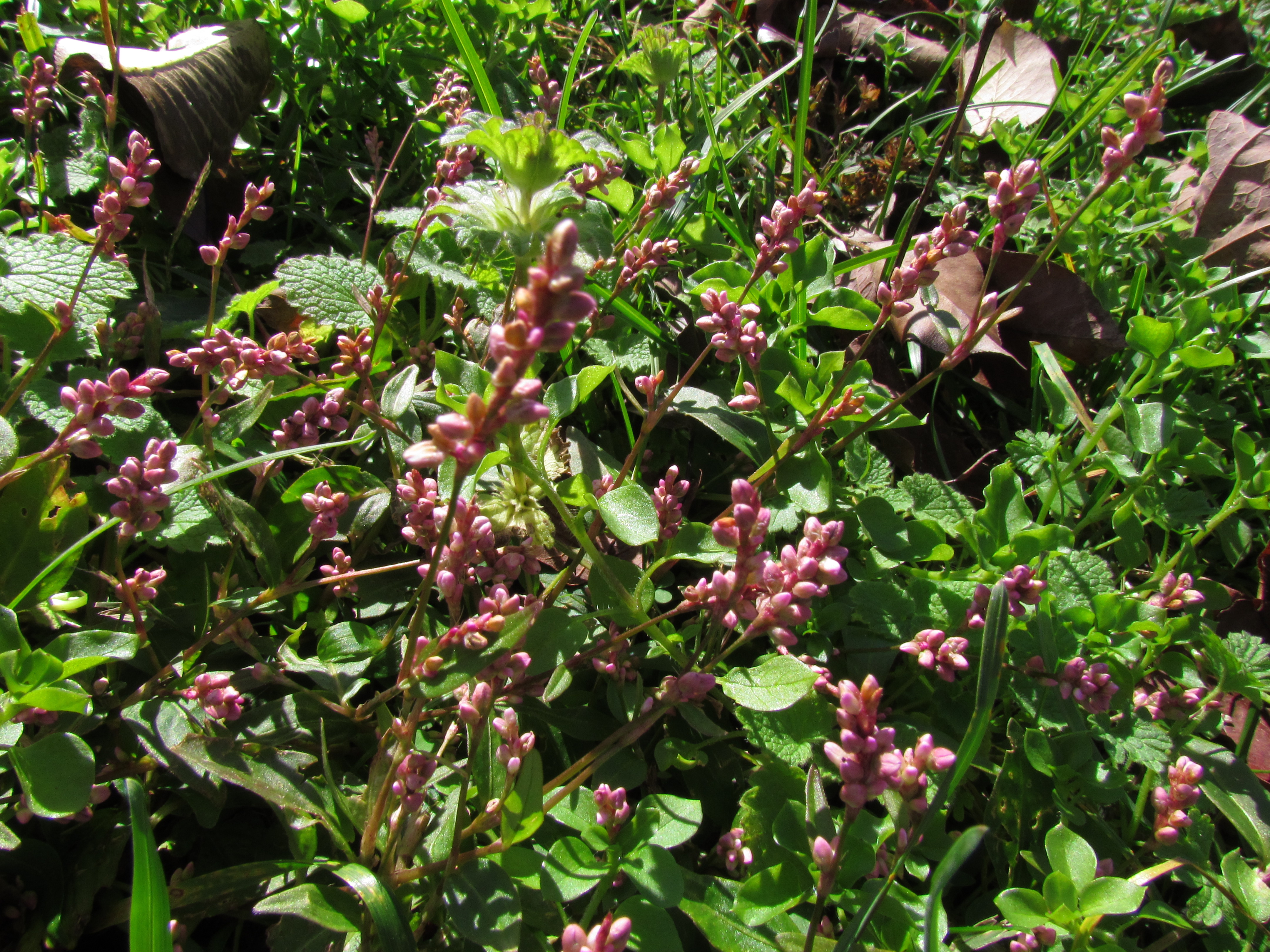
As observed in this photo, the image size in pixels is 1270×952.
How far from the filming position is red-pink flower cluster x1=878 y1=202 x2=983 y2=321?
1.61 metres

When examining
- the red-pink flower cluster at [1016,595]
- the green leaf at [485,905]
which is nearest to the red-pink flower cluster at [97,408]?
the green leaf at [485,905]

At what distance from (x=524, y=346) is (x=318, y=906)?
3.11 feet

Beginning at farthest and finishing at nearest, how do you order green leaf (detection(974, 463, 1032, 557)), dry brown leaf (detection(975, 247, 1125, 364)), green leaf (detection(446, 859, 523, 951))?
dry brown leaf (detection(975, 247, 1125, 364)) → green leaf (detection(974, 463, 1032, 557)) → green leaf (detection(446, 859, 523, 951))

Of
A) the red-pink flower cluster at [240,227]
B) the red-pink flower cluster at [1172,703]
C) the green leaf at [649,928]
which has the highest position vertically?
the red-pink flower cluster at [240,227]

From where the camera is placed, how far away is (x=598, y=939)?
42.7 inches

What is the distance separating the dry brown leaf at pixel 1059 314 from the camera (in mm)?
2561

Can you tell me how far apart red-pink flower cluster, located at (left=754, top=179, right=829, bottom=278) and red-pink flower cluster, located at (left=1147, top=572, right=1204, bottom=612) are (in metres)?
1.13

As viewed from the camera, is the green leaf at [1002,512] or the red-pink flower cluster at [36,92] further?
the red-pink flower cluster at [36,92]

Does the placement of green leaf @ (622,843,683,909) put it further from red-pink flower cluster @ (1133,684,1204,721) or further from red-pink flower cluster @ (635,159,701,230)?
red-pink flower cluster @ (635,159,701,230)

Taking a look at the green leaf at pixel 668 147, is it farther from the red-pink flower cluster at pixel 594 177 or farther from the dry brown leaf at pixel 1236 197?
the dry brown leaf at pixel 1236 197

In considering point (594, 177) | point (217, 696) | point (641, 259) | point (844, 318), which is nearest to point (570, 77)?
point (594, 177)

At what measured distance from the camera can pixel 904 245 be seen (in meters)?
2.34

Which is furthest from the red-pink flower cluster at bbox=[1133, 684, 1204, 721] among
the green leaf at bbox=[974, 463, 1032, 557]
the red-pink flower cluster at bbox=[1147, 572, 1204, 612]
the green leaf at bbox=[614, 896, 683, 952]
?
the green leaf at bbox=[614, 896, 683, 952]

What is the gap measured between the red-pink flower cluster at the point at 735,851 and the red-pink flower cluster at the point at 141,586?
45.2 inches
